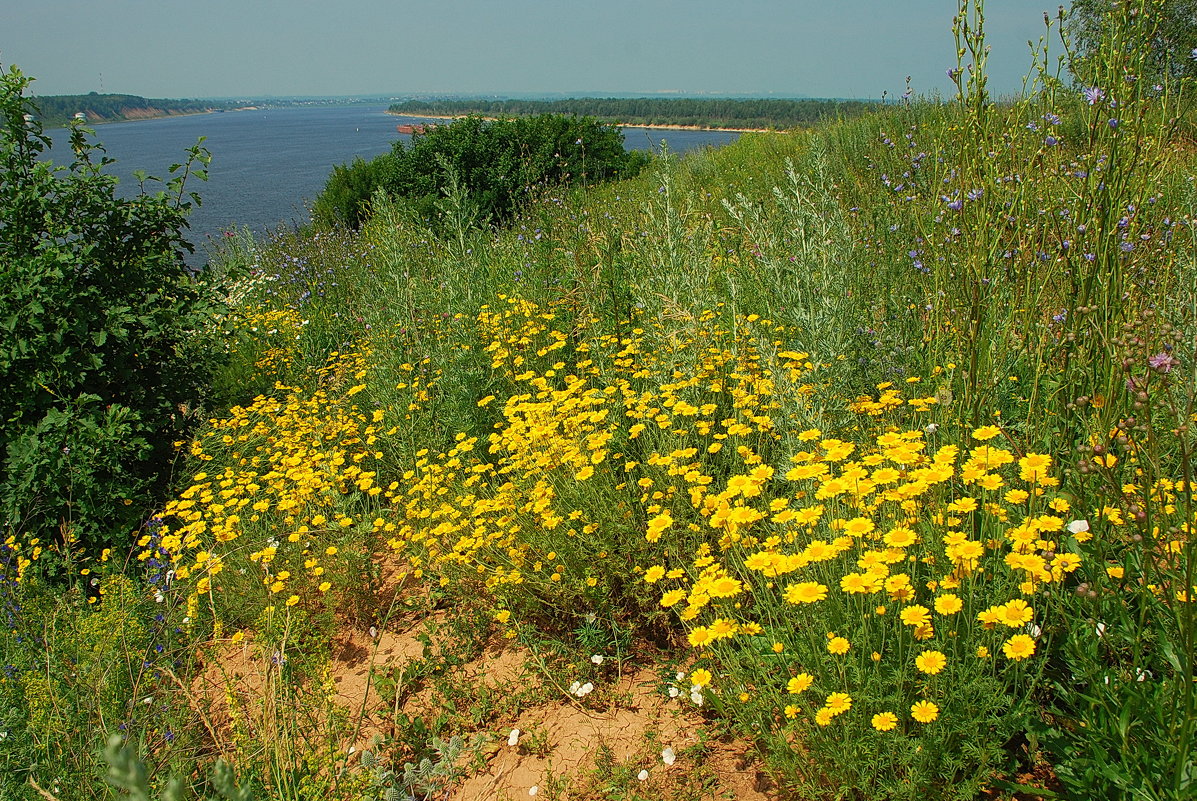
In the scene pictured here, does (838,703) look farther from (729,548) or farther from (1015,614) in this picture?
(729,548)

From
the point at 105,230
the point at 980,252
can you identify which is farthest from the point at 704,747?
the point at 105,230

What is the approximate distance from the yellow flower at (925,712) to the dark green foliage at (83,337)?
453cm

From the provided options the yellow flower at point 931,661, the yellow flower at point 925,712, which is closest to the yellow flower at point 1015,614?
the yellow flower at point 931,661

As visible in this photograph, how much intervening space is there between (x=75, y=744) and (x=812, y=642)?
2808 millimetres

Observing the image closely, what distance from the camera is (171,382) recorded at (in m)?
5.34

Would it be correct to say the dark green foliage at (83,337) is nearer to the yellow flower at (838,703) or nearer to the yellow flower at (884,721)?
the yellow flower at (838,703)

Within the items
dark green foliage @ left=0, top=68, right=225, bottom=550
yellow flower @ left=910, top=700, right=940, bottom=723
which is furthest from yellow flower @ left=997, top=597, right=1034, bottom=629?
dark green foliage @ left=0, top=68, right=225, bottom=550

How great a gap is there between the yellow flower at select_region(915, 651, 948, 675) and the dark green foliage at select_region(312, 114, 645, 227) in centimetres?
1104

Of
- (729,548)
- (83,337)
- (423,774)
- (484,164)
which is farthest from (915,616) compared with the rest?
(484,164)

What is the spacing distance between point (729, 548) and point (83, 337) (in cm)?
436

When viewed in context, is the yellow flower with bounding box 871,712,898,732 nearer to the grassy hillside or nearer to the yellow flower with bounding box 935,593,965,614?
the grassy hillside

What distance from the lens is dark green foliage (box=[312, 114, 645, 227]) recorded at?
12805 millimetres

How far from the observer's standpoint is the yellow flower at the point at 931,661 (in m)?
1.85

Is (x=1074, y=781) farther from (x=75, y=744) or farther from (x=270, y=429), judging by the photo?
(x=270, y=429)
